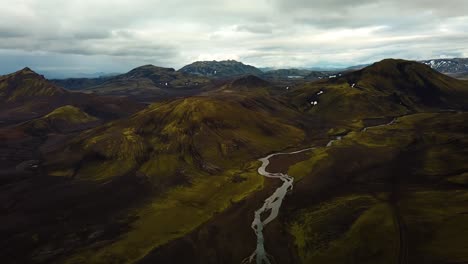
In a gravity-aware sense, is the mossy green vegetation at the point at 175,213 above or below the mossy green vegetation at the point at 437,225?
below

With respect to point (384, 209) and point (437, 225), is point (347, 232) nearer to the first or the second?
point (384, 209)

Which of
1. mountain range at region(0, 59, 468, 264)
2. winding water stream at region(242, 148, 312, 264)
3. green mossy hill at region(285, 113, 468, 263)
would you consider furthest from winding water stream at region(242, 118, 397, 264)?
green mossy hill at region(285, 113, 468, 263)

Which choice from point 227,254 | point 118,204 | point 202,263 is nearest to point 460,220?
point 227,254

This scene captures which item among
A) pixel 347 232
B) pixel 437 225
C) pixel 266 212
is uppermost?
pixel 437 225

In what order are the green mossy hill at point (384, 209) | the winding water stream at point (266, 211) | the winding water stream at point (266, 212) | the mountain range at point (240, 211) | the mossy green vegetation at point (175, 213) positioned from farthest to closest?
the mossy green vegetation at point (175, 213) → the mountain range at point (240, 211) → the winding water stream at point (266, 211) → the winding water stream at point (266, 212) → the green mossy hill at point (384, 209)

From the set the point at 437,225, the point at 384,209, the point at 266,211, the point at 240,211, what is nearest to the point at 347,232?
the point at 384,209

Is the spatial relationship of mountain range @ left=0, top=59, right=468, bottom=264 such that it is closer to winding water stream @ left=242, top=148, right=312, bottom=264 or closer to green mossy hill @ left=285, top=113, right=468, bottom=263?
green mossy hill @ left=285, top=113, right=468, bottom=263

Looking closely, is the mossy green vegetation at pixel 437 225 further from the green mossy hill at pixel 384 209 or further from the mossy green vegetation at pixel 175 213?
the mossy green vegetation at pixel 175 213

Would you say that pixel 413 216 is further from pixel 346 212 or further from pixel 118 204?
pixel 118 204

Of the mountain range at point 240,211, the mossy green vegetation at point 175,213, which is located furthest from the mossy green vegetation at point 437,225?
the mossy green vegetation at point 175,213
